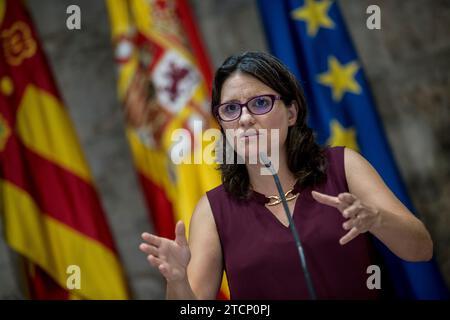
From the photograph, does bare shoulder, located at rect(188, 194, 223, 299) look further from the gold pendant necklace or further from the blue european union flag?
the blue european union flag

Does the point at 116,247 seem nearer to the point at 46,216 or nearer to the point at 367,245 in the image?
the point at 46,216

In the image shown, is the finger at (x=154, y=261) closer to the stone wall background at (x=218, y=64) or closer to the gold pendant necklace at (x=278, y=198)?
the gold pendant necklace at (x=278, y=198)

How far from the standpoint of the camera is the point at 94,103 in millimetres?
3258

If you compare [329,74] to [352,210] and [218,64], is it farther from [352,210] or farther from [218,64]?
[352,210]

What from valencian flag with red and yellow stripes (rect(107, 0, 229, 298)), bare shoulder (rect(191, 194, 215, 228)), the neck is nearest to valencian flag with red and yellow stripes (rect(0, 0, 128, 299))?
valencian flag with red and yellow stripes (rect(107, 0, 229, 298))

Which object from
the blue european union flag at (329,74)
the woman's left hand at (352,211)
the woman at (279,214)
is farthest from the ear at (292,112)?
the blue european union flag at (329,74)

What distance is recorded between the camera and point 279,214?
1481 millimetres

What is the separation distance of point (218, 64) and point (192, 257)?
188cm

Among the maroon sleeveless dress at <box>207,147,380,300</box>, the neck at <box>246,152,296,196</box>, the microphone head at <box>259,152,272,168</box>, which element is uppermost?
the microphone head at <box>259,152,272,168</box>

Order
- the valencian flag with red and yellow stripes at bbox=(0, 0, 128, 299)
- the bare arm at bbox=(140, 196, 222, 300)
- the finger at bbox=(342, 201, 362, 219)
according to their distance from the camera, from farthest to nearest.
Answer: the valencian flag with red and yellow stripes at bbox=(0, 0, 128, 299) → the bare arm at bbox=(140, 196, 222, 300) → the finger at bbox=(342, 201, 362, 219)

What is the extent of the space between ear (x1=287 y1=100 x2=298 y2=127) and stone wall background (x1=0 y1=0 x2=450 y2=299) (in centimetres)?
153

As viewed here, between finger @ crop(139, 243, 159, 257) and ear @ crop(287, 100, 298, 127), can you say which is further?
Result: ear @ crop(287, 100, 298, 127)

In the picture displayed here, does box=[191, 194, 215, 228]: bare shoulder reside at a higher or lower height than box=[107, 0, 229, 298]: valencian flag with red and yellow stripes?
lower

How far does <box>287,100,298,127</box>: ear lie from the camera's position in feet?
5.03
